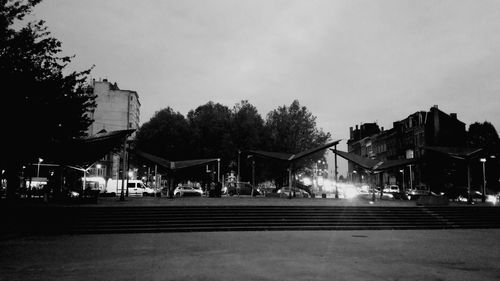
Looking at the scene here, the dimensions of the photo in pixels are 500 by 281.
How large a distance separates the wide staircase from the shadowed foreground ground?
1638 mm

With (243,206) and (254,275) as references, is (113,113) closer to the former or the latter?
(243,206)

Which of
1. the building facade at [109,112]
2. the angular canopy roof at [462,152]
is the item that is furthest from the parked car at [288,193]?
the building facade at [109,112]

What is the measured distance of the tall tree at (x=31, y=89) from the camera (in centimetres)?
1536

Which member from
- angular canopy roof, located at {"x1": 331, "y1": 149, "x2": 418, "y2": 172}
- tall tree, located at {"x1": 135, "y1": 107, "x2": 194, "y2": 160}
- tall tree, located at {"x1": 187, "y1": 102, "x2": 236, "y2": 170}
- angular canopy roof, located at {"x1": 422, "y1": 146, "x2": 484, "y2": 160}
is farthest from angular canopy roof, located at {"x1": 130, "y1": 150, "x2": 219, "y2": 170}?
angular canopy roof, located at {"x1": 422, "y1": 146, "x2": 484, "y2": 160}

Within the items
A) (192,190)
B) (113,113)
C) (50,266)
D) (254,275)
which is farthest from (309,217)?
(113,113)

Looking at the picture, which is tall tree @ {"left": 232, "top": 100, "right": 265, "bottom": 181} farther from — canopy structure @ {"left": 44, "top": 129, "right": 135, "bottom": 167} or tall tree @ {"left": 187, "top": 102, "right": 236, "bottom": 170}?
canopy structure @ {"left": 44, "top": 129, "right": 135, "bottom": 167}

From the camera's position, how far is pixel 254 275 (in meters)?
8.68

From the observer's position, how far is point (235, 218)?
19.7m

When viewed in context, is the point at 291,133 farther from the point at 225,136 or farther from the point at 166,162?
the point at 166,162

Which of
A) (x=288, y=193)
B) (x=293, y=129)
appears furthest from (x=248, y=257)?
(x=293, y=129)

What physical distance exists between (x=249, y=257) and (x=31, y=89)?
11.6 metres

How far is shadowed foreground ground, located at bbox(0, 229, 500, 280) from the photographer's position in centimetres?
876

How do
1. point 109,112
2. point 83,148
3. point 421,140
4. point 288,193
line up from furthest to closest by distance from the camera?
point 109,112, point 421,140, point 288,193, point 83,148

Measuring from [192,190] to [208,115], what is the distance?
42.2ft
